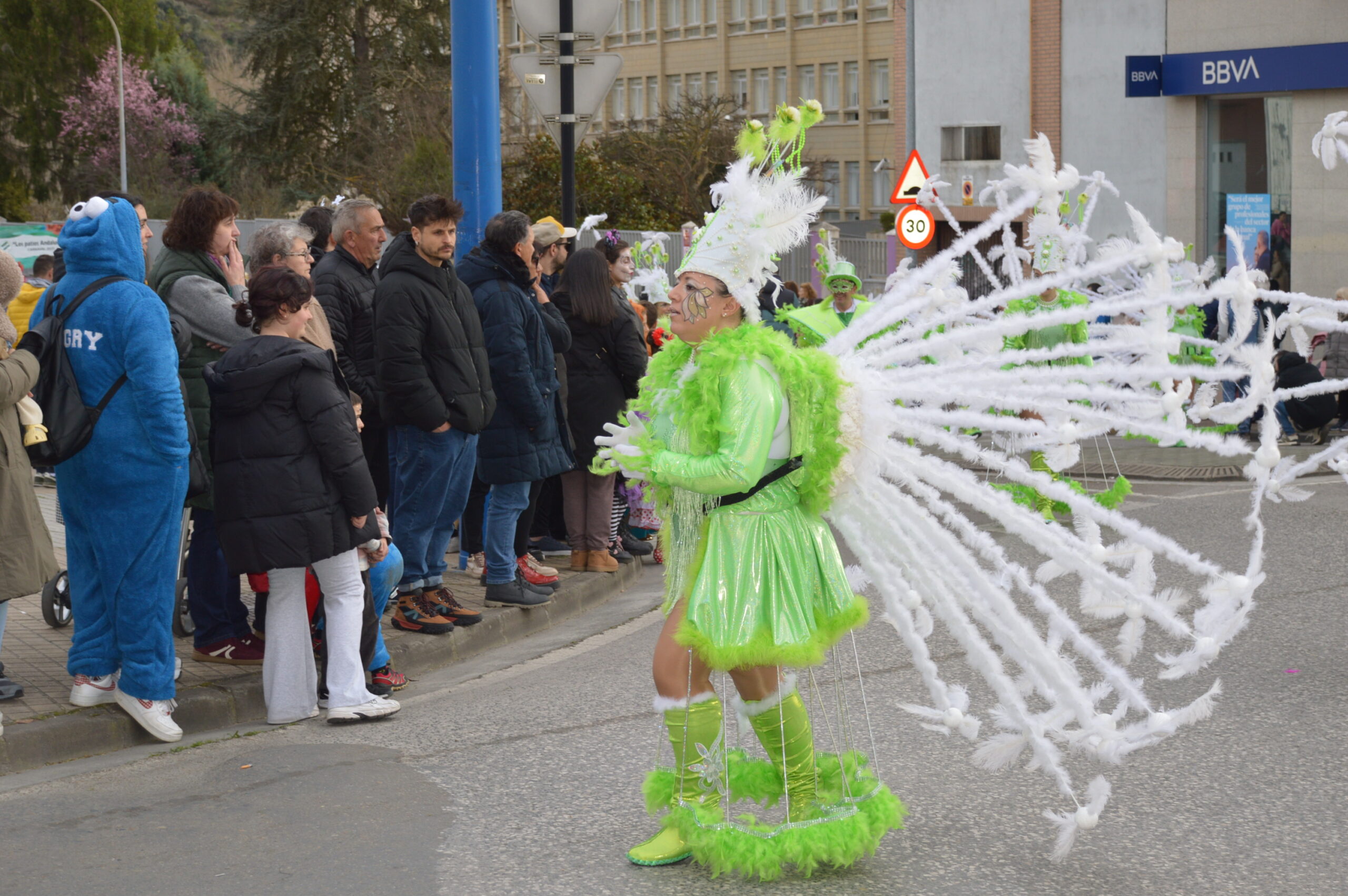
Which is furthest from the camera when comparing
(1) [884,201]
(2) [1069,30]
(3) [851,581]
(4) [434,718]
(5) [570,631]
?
(1) [884,201]

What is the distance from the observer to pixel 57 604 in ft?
24.0

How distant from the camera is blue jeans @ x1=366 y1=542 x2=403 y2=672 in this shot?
21.1 ft

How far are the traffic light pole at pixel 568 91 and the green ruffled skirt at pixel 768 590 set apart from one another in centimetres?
653

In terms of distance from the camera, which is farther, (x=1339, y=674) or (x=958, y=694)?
(x=1339, y=674)

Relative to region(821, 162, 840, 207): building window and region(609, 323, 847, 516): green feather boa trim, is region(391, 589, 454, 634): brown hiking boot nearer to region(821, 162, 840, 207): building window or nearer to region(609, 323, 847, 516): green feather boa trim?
region(609, 323, 847, 516): green feather boa trim

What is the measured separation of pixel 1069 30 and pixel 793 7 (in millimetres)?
26441

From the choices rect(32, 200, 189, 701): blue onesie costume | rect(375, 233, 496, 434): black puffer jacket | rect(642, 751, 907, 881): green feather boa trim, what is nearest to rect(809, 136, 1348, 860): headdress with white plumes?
rect(642, 751, 907, 881): green feather boa trim

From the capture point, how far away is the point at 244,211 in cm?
4400

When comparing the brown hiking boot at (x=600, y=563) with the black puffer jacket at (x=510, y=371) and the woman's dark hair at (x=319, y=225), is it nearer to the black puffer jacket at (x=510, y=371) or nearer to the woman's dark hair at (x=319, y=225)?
the black puffer jacket at (x=510, y=371)

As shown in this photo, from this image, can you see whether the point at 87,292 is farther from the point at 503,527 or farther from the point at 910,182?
the point at 910,182

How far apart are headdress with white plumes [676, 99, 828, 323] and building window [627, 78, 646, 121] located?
2190 inches

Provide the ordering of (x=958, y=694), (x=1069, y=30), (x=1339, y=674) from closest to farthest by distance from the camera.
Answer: (x=958, y=694)
(x=1339, y=674)
(x=1069, y=30)

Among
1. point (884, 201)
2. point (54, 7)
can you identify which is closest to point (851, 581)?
point (884, 201)

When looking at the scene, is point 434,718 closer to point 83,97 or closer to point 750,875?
point 750,875
